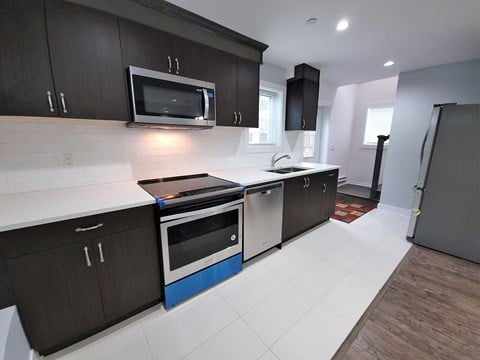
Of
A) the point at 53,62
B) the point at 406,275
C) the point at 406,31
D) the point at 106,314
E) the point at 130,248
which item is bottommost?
the point at 406,275

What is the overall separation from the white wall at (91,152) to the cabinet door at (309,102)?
1.39 metres

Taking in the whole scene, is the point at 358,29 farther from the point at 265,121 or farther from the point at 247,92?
the point at 265,121

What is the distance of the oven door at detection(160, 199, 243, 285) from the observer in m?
1.53

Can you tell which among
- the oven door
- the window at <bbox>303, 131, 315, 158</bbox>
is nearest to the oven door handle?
the oven door

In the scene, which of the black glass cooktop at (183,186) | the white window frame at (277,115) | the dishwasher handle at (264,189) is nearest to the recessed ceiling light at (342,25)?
the white window frame at (277,115)

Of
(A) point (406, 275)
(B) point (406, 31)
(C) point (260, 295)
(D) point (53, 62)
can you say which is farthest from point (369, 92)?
(D) point (53, 62)

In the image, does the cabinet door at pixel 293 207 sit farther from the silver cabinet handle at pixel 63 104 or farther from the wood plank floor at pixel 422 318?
the silver cabinet handle at pixel 63 104

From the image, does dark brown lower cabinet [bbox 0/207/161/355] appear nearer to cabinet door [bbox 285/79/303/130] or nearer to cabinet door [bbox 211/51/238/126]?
cabinet door [bbox 211/51/238/126]

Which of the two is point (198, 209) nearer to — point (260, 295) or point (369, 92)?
point (260, 295)

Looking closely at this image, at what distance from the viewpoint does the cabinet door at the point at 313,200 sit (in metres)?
2.75

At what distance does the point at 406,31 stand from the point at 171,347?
11.7 feet

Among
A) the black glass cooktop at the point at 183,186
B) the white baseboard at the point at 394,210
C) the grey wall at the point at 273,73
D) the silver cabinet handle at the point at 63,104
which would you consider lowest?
the white baseboard at the point at 394,210

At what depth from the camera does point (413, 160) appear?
135 inches

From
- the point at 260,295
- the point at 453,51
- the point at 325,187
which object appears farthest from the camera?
the point at 325,187
